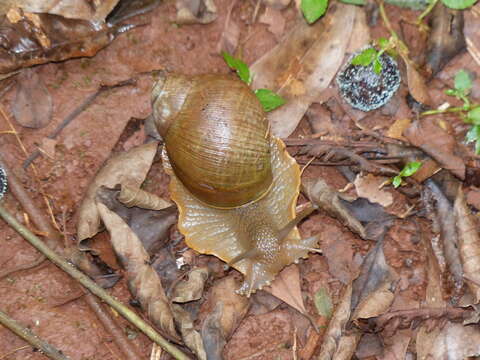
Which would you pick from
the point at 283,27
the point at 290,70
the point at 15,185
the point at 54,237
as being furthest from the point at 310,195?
the point at 15,185

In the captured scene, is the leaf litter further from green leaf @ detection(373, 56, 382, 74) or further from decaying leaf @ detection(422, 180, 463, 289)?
green leaf @ detection(373, 56, 382, 74)

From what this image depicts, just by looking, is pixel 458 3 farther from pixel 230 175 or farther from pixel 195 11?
pixel 230 175

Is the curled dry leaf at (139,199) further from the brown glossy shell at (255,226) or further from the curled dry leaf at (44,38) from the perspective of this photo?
the curled dry leaf at (44,38)

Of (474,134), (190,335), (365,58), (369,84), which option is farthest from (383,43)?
(190,335)

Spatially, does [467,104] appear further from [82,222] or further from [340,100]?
[82,222]

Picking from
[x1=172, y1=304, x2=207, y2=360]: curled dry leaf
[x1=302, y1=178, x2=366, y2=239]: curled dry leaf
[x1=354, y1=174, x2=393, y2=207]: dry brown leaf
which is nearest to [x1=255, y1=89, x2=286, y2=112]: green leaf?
[x1=302, y1=178, x2=366, y2=239]: curled dry leaf

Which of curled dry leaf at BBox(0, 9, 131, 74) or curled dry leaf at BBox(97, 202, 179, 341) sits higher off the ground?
curled dry leaf at BBox(0, 9, 131, 74)

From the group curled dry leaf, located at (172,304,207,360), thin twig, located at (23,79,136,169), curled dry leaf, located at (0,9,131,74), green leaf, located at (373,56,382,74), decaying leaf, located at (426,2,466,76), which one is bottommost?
curled dry leaf, located at (172,304,207,360)
